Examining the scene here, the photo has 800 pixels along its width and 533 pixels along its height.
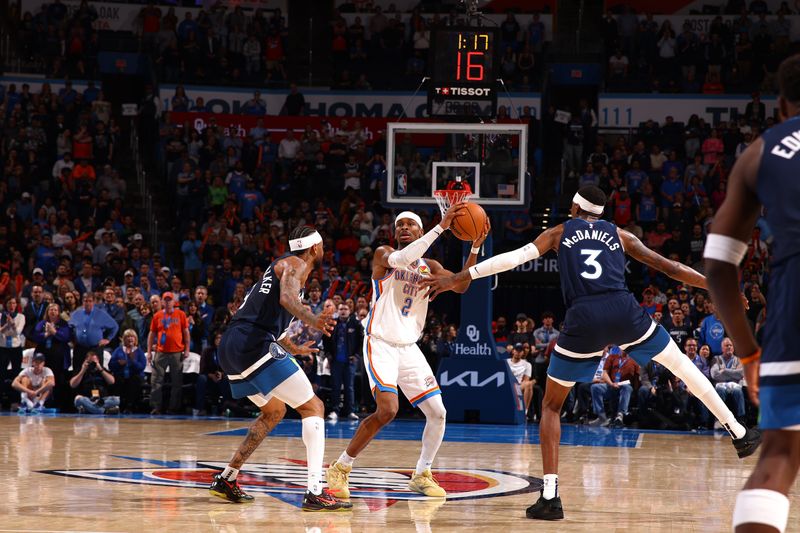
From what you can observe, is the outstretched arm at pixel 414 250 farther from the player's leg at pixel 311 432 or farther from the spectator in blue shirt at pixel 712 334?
the spectator in blue shirt at pixel 712 334

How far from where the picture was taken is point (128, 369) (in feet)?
53.1

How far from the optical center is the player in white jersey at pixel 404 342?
25.7 feet

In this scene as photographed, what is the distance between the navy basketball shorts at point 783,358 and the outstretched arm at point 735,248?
51mm

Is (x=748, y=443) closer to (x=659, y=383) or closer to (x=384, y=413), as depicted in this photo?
(x=384, y=413)

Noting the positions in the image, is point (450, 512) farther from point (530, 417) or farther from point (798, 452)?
point (530, 417)

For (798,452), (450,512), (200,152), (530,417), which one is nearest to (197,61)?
(200,152)

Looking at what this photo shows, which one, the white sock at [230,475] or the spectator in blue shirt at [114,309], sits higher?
the spectator in blue shirt at [114,309]

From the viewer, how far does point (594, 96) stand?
23062 millimetres

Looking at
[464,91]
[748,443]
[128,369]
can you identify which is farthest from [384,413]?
[128,369]

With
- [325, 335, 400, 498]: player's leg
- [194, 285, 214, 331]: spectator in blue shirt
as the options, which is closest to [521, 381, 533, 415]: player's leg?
[194, 285, 214, 331]: spectator in blue shirt

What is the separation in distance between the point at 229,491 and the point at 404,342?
1718 mm

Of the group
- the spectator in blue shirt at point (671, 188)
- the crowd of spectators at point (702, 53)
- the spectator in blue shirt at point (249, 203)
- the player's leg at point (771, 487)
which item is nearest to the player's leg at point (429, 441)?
the player's leg at point (771, 487)

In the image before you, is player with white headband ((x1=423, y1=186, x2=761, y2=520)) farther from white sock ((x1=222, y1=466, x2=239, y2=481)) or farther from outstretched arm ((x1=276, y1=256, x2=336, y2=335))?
white sock ((x1=222, y1=466, x2=239, y2=481))

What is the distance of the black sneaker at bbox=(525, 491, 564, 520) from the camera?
22.3ft
